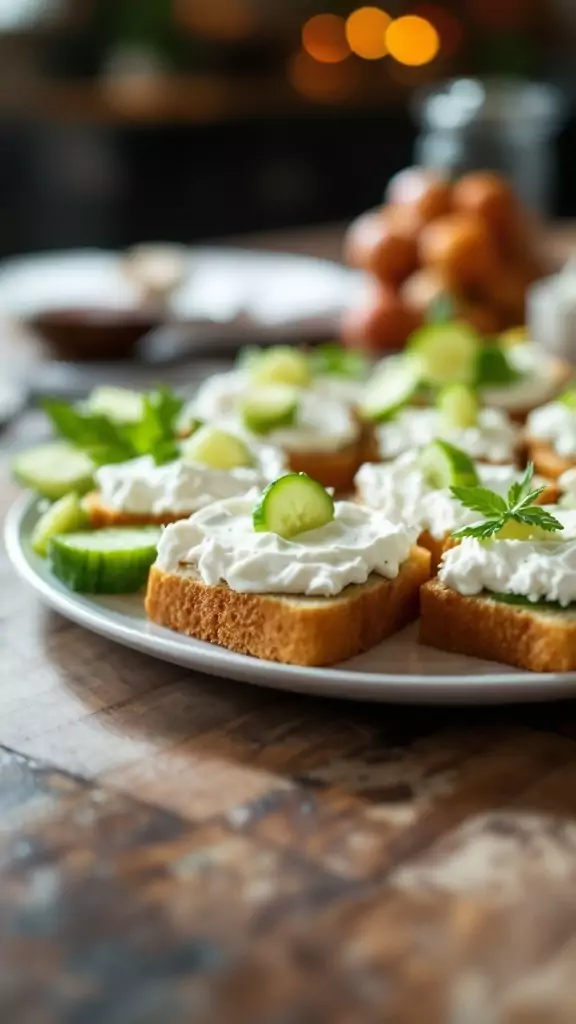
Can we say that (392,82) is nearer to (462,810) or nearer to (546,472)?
(546,472)

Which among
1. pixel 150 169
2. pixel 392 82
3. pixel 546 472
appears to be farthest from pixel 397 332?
pixel 392 82

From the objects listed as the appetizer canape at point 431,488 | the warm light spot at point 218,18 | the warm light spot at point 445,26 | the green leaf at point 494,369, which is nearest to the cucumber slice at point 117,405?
the appetizer canape at point 431,488

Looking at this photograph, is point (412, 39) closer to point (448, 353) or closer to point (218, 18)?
point (218, 18)

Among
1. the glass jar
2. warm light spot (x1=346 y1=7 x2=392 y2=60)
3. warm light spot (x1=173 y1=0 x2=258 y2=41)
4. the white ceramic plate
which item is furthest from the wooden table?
warm light spot (x1=346 y1=7 x2=392 y2=60)

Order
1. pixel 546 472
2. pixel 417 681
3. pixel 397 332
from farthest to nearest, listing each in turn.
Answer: pixel 397 332
pixel 546 472
pixel 417 681

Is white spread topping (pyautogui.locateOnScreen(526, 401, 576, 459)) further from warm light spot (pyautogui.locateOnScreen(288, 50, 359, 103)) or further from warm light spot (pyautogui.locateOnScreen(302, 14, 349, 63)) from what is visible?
Answer: warm light spot (pyautogui.locateOnScreen(302, 14, 349, 63))

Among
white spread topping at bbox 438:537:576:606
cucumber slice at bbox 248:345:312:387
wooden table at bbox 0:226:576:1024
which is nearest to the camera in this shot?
wooden table at bbox 0:226:576:1024

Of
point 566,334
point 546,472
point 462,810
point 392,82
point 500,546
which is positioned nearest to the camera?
point 462,810
